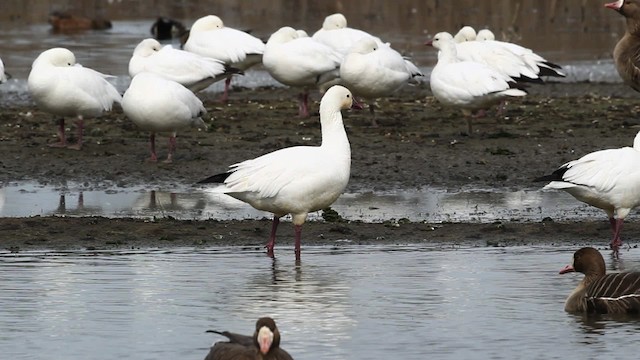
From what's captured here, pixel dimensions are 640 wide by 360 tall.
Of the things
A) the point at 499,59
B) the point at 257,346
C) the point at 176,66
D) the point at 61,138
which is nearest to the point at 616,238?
the point at 257,346

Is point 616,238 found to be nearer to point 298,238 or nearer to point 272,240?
point 298,238

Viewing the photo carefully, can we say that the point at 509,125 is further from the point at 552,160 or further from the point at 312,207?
the point at 312,207

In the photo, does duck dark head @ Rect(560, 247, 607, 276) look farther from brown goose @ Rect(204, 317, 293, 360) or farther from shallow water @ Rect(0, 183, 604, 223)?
brown goose @ Rect(204, 317, 293, 360)

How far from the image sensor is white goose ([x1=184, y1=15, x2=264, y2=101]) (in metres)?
19.7

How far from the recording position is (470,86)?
16266 mm

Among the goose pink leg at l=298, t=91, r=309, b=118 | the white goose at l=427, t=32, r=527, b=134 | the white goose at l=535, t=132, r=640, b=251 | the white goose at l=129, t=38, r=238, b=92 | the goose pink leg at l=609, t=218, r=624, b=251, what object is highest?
the white goose at l=129, t=38, r=238, b=92

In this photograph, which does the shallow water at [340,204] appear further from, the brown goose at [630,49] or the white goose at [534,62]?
the white goose at [534,62]

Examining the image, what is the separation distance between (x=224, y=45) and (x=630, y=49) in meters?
5.59

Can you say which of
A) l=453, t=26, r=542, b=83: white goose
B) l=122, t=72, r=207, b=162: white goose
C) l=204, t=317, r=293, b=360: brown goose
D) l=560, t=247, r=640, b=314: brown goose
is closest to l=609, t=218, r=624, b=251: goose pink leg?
l=560, t=247, r=640, b=314: brown goose

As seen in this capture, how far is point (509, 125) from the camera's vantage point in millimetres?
17234

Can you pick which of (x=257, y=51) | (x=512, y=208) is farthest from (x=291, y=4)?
(x=512, y=208)

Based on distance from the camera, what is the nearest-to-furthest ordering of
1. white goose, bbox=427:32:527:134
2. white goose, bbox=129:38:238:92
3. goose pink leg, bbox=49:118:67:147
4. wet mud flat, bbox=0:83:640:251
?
wet mud flat, bbox=0:83:640:251 → goose pink leg, bbox=49:118:67:147 → white goose, bbox=427:32:527:134 → white goose, bbox=129:38:238:92

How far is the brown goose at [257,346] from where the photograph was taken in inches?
258

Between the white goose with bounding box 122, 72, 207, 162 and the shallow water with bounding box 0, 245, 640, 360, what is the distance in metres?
3.82
